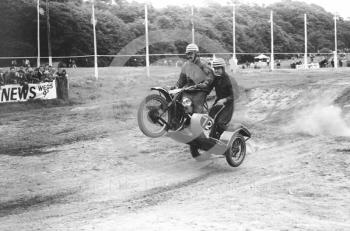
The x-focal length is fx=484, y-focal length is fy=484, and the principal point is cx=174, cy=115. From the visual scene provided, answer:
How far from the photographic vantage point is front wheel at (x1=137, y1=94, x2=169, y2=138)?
923cm

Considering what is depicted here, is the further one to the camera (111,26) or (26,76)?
(111,26)

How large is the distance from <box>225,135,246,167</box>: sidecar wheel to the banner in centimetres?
1379

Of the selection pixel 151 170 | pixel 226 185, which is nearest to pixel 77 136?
pixel 151 170

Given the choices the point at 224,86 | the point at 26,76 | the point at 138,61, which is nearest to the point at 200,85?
the point at 224,86

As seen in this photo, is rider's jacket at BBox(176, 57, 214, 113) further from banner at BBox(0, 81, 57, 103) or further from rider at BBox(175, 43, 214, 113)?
banner at BBox(0, 81, 57, 103)

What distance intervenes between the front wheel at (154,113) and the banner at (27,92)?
521 inches

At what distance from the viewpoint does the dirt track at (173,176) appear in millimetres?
6688

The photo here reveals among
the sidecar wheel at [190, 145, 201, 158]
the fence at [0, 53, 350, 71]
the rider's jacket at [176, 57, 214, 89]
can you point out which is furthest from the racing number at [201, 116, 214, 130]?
the fence at [0, 53, 350, 71]

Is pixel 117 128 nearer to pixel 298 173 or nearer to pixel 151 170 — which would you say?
pixel 151 170

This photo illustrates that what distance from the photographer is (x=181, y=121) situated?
9453 millimetres

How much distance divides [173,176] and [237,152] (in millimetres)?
1579

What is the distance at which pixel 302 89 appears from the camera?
19391mm

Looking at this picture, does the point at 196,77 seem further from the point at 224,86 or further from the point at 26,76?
the point at 26,76

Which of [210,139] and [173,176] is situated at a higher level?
[210,139]
